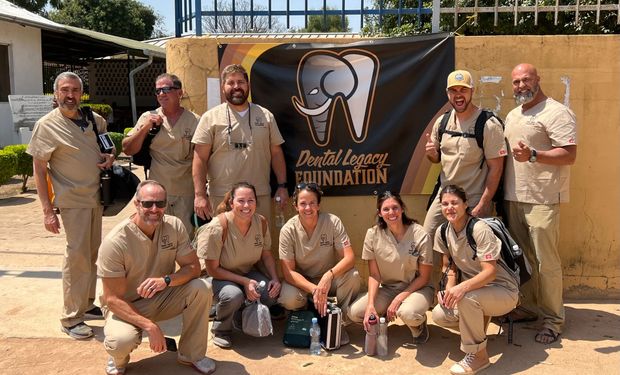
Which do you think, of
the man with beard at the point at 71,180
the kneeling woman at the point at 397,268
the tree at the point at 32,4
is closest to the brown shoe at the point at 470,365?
the kneeling woman at the point at 397,268

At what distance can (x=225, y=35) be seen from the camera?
5.13 m

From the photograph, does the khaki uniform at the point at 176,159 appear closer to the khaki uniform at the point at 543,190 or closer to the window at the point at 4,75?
the khaki uniform at the point at 543,190

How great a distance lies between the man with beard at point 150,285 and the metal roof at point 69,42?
1095cm

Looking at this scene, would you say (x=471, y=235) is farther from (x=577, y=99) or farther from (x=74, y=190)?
(x=74, y=190)

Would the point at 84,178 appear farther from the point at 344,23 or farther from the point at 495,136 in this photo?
the point at 495,136

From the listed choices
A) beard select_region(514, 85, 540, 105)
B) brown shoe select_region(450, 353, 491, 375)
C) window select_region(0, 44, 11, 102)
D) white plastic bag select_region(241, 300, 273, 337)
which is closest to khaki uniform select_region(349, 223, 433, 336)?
brown shoe select_region(450, 353, 491, 375)

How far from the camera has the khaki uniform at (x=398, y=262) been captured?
3.95m

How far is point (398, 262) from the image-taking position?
3988mm

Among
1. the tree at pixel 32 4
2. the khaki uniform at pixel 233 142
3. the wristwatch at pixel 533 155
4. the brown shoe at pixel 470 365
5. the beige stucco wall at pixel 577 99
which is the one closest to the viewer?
the brown shoe at pixel 470 365

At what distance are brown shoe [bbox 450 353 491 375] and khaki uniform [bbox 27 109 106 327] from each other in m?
2.62

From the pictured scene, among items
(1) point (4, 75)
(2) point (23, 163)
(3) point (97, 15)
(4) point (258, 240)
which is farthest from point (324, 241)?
(3) point (97, 15)

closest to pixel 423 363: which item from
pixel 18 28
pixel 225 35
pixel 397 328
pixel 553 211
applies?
pixel 397 328

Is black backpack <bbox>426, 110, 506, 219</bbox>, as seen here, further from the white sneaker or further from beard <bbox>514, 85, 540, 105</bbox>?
the white sneaker

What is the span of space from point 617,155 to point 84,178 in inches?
164
